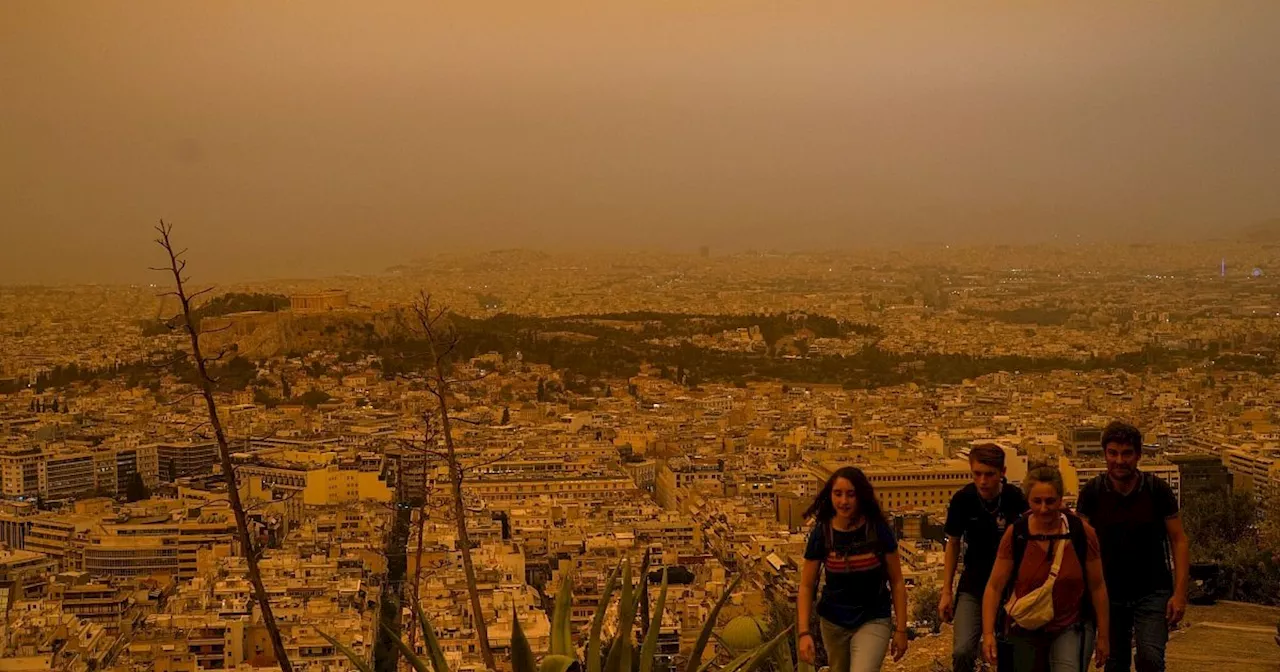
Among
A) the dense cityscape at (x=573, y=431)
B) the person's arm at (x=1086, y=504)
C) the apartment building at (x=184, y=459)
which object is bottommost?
the apartment building at (x=184, y=459)

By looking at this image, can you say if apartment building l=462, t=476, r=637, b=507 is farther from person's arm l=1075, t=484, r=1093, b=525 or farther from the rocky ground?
person's arm l=1075, t=484, r=1093, b=525

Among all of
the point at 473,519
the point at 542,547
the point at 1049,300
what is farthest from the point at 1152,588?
the point at 1049,300

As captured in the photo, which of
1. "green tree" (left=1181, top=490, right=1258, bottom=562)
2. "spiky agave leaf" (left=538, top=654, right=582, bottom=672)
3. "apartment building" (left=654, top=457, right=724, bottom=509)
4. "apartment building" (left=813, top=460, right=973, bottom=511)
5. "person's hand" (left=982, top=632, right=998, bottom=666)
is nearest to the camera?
"spiky agave leaf" (left=538, top=654, right=582, bottom=672)

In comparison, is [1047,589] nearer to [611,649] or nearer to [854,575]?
[854,575]

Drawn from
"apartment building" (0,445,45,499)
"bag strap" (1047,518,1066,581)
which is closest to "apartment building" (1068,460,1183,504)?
"bag strap" (1047,518,1066,581)

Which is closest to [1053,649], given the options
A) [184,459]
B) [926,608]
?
[926,608]

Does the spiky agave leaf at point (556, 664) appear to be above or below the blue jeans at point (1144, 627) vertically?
above

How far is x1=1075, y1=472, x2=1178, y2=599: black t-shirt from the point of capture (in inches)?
97.0

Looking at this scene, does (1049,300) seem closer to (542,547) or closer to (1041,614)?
(542,547)

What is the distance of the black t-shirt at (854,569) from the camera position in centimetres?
232

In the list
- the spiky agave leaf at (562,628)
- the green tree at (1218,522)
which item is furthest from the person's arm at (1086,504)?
the green tree at (1218,522)

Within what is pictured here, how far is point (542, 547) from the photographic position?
1337 cm

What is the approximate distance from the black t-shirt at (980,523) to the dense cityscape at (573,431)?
527 mm

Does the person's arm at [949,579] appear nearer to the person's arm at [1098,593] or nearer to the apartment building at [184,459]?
the person's arm at [1098,593]
